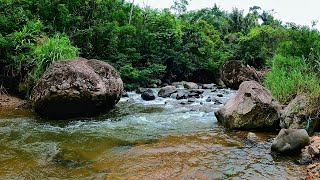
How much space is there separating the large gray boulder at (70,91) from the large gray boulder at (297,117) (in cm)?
458

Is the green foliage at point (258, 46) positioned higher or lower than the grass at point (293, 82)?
higher

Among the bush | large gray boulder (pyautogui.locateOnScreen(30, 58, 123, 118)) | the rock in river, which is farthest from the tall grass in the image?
the rock in river

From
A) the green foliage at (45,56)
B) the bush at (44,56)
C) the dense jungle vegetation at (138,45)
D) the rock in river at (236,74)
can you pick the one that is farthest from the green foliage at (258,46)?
the green foliage at (45,56)

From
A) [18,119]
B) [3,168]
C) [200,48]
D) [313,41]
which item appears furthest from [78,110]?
[200,48]

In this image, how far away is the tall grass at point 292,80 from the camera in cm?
622

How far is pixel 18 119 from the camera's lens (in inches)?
293

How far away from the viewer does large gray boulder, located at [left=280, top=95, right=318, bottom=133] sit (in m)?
5.97

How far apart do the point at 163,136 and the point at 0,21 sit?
7.42m

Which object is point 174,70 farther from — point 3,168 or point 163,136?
point 3,168

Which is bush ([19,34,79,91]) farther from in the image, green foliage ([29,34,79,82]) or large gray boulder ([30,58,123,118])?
large gray boulder ([30,58,123,118])

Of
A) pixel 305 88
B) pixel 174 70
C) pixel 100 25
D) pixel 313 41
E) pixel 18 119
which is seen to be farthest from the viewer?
pixel 174 70

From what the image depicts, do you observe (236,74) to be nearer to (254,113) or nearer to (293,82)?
(293,82)

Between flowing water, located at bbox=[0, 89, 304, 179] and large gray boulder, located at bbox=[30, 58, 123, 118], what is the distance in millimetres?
305

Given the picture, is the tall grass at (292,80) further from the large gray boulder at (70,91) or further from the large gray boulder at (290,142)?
the large gray boulder at (70,91)
